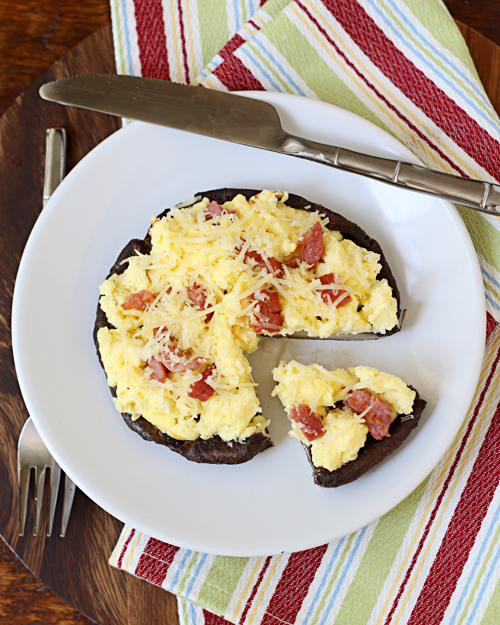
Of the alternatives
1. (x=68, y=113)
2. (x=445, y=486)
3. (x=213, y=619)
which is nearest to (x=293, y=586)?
(x=213, y=619)

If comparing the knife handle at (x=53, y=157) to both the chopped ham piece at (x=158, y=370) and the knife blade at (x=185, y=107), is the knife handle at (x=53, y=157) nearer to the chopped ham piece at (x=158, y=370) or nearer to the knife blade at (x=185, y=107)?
the knife blade at (x=185, y=107)

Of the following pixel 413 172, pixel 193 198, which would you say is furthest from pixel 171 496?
pixel 413 172

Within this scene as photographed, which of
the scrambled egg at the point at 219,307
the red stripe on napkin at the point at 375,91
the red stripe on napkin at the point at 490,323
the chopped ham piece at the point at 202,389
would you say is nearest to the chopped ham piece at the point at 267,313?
the scrambled egg at the point at 219,307

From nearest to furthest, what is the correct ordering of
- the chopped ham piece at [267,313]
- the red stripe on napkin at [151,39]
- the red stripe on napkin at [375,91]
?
the chopped ham piece at [267,313] → the red stripe on napkin at [375,91] → the red stripe on napkin at [151,39]

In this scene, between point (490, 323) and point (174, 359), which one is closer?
point (174, 359)

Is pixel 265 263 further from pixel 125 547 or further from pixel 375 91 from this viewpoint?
pixel 125 547

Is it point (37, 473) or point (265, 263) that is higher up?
point (265, 263)

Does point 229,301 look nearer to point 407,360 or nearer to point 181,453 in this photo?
point 181,453

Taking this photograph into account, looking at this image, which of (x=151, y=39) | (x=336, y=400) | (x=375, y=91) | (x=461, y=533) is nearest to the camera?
(x=336, y=400)
